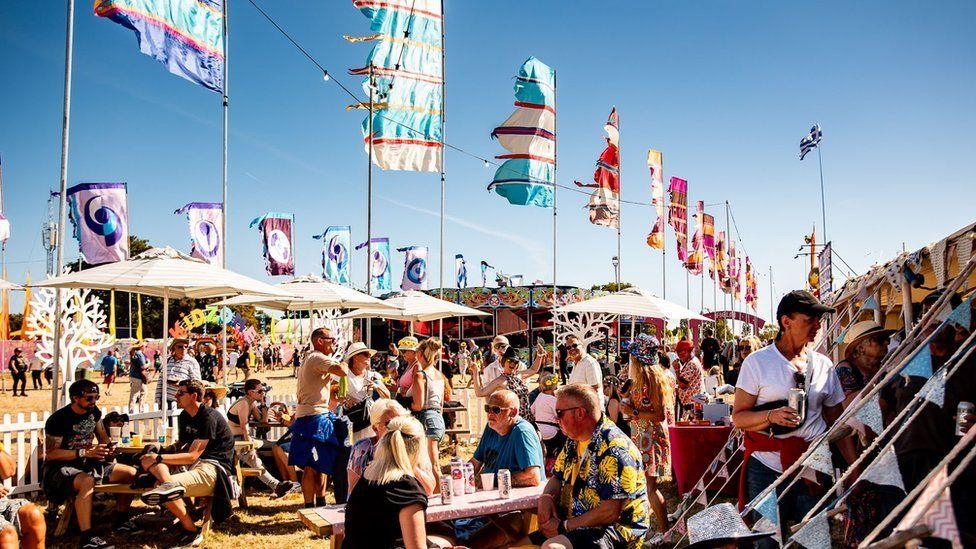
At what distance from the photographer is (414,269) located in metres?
24.6

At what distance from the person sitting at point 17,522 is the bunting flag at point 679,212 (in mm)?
21205

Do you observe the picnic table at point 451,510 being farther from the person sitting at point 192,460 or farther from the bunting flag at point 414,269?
the bunting flag at point 414,269

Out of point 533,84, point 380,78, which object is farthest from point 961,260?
point 533,84

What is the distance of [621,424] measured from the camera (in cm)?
738

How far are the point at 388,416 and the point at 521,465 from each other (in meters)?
0.99

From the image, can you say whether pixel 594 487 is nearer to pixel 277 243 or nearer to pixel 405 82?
pixel 405 82

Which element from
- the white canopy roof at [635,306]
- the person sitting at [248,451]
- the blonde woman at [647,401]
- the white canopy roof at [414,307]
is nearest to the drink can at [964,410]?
the blonde woman at [647,401]

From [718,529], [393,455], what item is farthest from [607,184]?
[718,529]

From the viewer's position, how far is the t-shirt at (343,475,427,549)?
10.4ft

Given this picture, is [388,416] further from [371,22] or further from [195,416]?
[371,22]

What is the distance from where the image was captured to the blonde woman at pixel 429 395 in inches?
251

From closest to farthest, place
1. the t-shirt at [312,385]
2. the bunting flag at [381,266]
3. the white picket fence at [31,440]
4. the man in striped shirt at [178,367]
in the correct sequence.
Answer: the t-shirt at [312,385] → the white picket fence at [31,440] → the man in striped shirt at [178,367] → the bunting flag at [381,266]

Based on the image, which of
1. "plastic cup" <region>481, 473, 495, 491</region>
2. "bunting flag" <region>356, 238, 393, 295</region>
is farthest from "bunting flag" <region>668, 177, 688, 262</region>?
"plastic cup" <region>481, 473, 495, 491</region>

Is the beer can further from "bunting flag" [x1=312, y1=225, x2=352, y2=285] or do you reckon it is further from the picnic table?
"bunting flag" [x1=312, y1=225, x2=352, y2=285]
